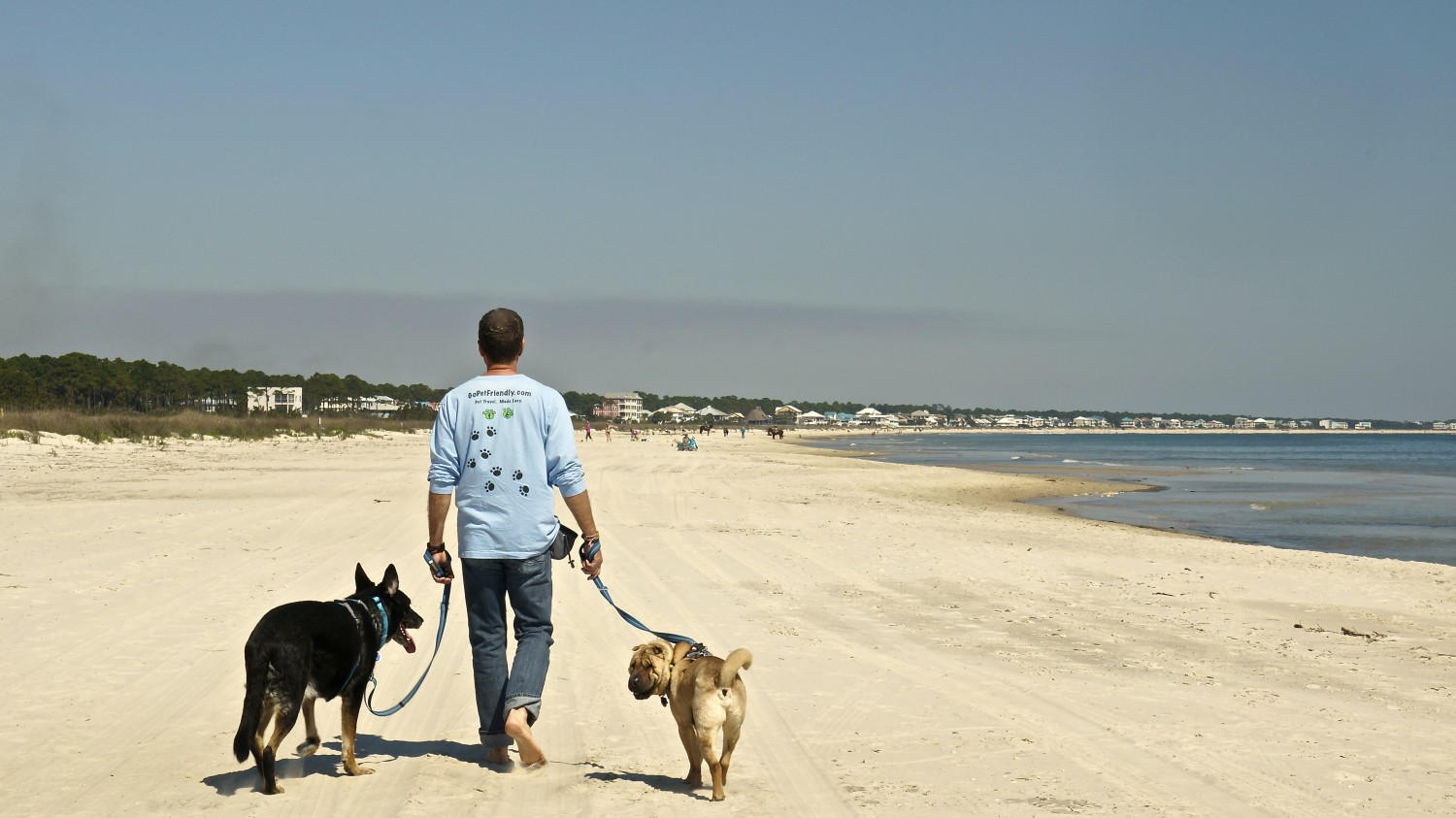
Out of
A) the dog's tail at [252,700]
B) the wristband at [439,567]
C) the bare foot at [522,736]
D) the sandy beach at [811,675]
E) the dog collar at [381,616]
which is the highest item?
the wristband at [439,567]

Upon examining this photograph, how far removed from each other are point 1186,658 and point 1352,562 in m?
9.14

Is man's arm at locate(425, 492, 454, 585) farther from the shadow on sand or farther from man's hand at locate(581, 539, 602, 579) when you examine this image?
the shadow on sand

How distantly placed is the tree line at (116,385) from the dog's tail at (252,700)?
62.5 metres

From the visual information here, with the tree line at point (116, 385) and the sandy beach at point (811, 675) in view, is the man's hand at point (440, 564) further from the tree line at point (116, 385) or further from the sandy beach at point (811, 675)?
the tree line at point (116, 385)

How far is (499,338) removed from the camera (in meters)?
4.75

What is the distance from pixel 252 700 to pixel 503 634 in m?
1.01

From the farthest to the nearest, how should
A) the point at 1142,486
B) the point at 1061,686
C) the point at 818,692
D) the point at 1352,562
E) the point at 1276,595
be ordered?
1. the point at 1142,486
2. the point at 1352,562
3. the point at 1276,595
4. the point at 1061,686
5. the point at 818,692

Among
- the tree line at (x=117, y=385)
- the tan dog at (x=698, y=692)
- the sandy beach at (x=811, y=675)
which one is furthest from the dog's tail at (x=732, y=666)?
the tree line at (x=117, y=385)

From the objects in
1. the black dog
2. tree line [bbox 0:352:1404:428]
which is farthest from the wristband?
tree line [bbox 0:352:1404:428]

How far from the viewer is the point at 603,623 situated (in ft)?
27.6

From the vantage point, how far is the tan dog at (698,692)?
4.37 m

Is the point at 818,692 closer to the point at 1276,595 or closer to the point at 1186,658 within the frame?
the point at 1186,658

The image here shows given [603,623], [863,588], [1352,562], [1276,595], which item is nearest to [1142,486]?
[1352,562]

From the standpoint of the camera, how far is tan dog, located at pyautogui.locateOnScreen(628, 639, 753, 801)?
4.37m
